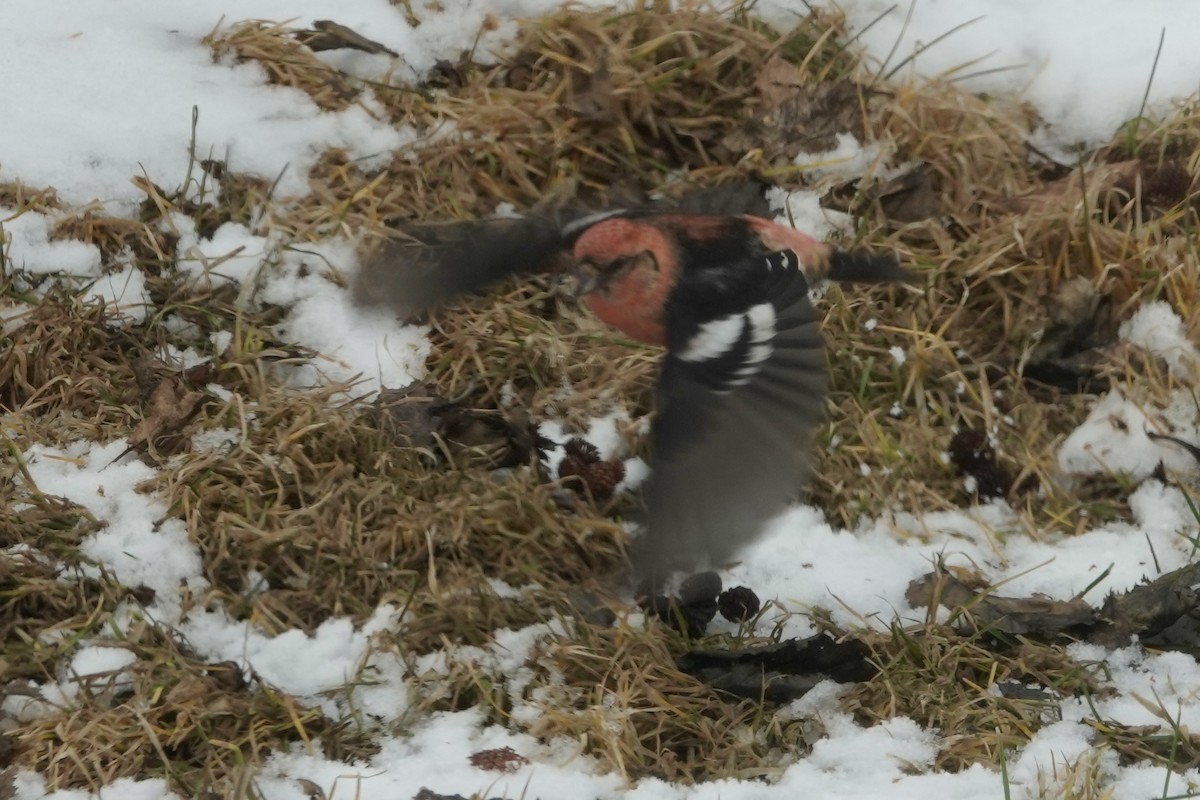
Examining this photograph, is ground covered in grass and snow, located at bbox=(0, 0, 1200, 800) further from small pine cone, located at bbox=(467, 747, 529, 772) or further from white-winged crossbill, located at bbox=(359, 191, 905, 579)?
white-winged crossbill, located at bbox=(359, 191, 905, 579)

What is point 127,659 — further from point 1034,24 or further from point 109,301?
point 1034,24

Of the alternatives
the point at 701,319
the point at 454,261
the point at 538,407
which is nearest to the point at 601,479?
the point at 538,407

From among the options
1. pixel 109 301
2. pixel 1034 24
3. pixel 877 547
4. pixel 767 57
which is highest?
pixel 1034 24

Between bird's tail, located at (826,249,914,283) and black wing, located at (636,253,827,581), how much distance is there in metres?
0.51

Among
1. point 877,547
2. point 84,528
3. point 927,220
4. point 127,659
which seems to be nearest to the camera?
point 127,659

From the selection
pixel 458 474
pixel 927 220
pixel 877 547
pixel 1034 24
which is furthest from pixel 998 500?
pixel 1034 24

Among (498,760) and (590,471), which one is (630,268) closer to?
(590,471)

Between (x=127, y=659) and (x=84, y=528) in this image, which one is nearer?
(x=127, y=659)

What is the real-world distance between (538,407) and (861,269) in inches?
33.2

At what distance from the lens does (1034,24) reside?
11.5ft

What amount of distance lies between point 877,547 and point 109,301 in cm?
189

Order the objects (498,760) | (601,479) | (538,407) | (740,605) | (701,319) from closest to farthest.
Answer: (498,760), (740,605), (701,319), (601,479), (538,407)

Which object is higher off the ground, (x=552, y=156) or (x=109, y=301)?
(x=552, y=156)

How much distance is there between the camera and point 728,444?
2.27m
